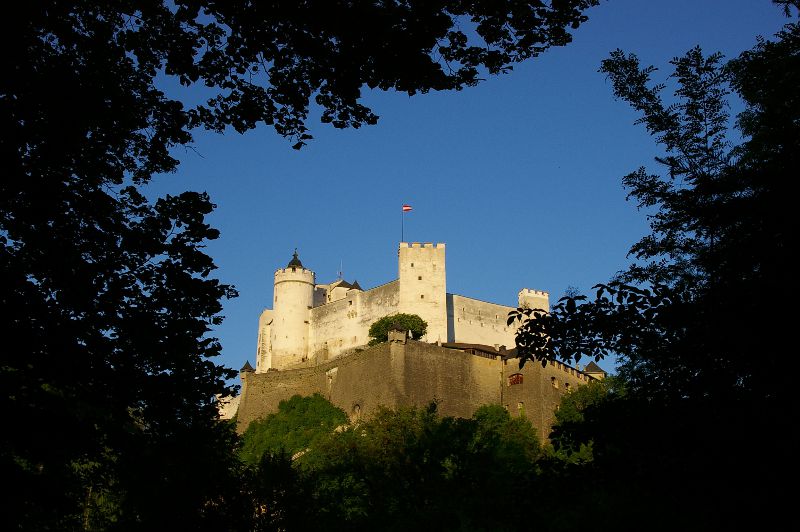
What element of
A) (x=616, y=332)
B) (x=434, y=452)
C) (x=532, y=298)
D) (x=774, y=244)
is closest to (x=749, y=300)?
(x=774, y=244)

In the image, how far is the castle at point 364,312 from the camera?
76.1 meters

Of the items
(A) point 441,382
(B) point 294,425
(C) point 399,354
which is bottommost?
(B) point 294,425

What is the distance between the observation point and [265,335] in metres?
85.8

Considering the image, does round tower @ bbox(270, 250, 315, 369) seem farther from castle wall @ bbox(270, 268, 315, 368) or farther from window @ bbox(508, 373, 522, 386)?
window @ bbox(508, 373, 522, 386)

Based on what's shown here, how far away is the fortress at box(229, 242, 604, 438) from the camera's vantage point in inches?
2608

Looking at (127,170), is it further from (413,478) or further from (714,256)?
(413,478)

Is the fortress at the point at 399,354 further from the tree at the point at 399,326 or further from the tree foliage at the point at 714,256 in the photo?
the tree foliage at the point at 714,256

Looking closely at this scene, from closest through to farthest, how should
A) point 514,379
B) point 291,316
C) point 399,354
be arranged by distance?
point 399,354
point 514,379
point 291,316

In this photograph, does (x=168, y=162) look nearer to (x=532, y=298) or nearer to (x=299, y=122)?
(x=299, y=122)

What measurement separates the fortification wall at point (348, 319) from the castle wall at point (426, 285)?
4.16 ft

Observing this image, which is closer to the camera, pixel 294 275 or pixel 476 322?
pixel 476 322

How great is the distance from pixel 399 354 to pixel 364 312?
13281 mm

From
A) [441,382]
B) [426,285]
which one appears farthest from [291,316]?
[441,382]

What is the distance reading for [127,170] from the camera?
13.0 meters
